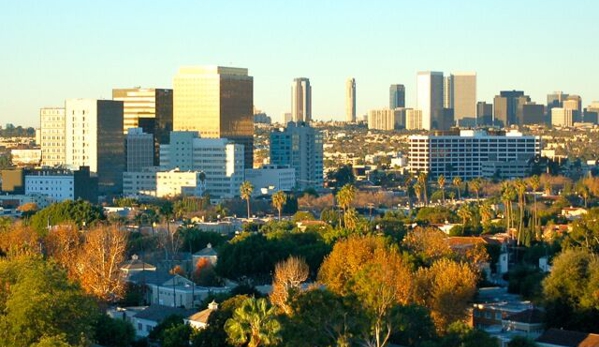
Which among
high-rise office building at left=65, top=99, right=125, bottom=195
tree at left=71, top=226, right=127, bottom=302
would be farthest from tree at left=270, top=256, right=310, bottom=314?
high-rise office building at left=65, top=99, right=125, bottom=195

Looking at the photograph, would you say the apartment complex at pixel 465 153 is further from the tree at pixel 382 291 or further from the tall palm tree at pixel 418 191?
the tree at pixel 382 291

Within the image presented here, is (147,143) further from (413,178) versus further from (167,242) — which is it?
(167,242)

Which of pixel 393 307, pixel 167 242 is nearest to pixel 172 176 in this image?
pixel 167 242

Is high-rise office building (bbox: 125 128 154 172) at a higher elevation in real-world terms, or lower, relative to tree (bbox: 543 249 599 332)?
higher

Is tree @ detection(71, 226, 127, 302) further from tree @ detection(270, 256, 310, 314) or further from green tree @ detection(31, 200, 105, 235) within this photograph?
green tree @ detection(31, 200, 105, 235)

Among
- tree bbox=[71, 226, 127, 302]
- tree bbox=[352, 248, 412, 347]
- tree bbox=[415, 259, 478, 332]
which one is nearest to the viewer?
tree bbox=[352, 248, 412, 347]

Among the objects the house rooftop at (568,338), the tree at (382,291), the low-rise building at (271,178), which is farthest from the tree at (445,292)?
the low-rise building at (271,178)
